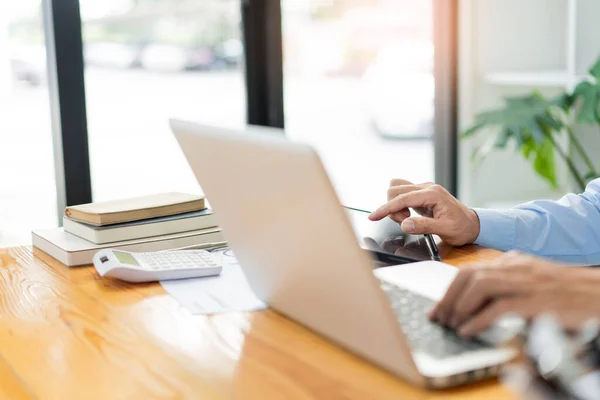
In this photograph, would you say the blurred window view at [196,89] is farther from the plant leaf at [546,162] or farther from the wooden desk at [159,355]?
the wooden desk at [159,355]

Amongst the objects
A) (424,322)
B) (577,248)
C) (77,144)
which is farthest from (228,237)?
(77,144)

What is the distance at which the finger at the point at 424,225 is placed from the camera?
1359 millimetres

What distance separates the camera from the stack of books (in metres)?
1.44

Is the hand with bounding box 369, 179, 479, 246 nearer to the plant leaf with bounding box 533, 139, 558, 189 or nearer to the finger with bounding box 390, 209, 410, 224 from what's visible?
the finger with bounding box 390, 209, 410, 224

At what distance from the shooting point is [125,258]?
130cm

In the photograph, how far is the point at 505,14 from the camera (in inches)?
133

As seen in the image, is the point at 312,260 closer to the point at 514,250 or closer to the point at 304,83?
the point at 514,250

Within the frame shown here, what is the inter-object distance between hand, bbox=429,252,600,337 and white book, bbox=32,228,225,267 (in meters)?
0.72

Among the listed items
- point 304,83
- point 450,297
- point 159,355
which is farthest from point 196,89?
point 450,297

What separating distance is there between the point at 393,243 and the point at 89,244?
521mm

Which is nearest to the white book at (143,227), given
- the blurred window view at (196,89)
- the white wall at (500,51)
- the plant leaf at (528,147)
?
the blurred window view at (196,89)

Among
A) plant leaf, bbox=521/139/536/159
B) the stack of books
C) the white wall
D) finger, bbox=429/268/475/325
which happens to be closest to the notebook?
the stack of books

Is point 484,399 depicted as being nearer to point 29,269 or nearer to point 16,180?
point 29,269

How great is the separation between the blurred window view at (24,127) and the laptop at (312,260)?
1823 millimetres
